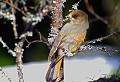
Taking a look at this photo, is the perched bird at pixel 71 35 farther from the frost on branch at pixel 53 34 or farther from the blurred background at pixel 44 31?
the blurred background at pixel 44 31

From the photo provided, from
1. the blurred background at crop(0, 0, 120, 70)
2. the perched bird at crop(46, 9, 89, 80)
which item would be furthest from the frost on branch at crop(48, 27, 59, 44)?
the blurred background at crop(0, 0, 120, 70)

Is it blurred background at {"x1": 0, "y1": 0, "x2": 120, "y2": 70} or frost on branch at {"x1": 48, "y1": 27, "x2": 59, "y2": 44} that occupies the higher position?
blurred background at {"x1": 0, "y1": 0, "x2": 120, "y2": 70}

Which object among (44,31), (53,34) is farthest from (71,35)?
(44,31)

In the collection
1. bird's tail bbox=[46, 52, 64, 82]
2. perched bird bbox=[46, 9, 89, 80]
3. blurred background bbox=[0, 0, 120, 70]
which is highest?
blurred background bbox=[0, 0, 120, 70]

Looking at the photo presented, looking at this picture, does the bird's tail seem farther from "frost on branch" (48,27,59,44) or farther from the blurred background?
the blurred background

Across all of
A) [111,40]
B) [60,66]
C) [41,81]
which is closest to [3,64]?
[111,40]

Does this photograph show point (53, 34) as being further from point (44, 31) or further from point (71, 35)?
point (44, 31)

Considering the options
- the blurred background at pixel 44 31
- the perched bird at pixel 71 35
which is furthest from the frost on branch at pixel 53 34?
the blurred background at pixel 44 31

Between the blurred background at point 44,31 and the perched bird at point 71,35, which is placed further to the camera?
the blurred background at point 44,31

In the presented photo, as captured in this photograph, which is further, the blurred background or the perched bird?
the blurred background
